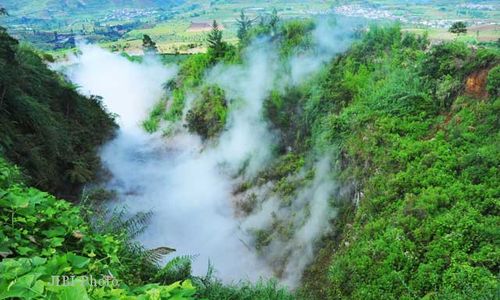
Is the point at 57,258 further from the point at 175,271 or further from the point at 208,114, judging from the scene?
the point at 208,114

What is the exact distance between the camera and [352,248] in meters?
8.67

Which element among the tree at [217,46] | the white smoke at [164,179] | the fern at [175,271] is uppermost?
the tree at [217,46]

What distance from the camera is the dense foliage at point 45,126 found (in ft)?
32.4

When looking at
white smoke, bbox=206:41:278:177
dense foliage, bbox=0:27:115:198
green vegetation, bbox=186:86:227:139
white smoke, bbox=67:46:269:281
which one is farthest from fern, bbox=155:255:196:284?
green vegetation, bbox=186:86:227:139

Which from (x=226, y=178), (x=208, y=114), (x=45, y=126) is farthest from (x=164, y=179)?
(x=45, y=126)

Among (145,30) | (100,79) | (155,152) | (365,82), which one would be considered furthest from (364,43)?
(145,30)

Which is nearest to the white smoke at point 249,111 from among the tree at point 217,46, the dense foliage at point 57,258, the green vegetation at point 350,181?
the green vegetation at point 350,181

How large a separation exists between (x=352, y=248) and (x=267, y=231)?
4.46 m

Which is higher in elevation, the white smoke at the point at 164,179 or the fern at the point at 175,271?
the fern at the point at 175,271

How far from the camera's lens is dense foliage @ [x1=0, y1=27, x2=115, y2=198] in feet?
32.4

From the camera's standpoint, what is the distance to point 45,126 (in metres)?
11.1

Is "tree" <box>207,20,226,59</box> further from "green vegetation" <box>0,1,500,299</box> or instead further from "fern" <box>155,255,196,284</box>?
"fern" <box>155,255,196,284</box>

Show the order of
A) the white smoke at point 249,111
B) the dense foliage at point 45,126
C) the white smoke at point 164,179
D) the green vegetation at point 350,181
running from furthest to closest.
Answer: the white smoke at point 249,111, the white smoke at point 164,179, the dense foliage at point 45,126, the green vegetation at point 350,181

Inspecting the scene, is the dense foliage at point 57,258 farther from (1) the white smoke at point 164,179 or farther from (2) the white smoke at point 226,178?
(2) the white smoke at point 226,178
